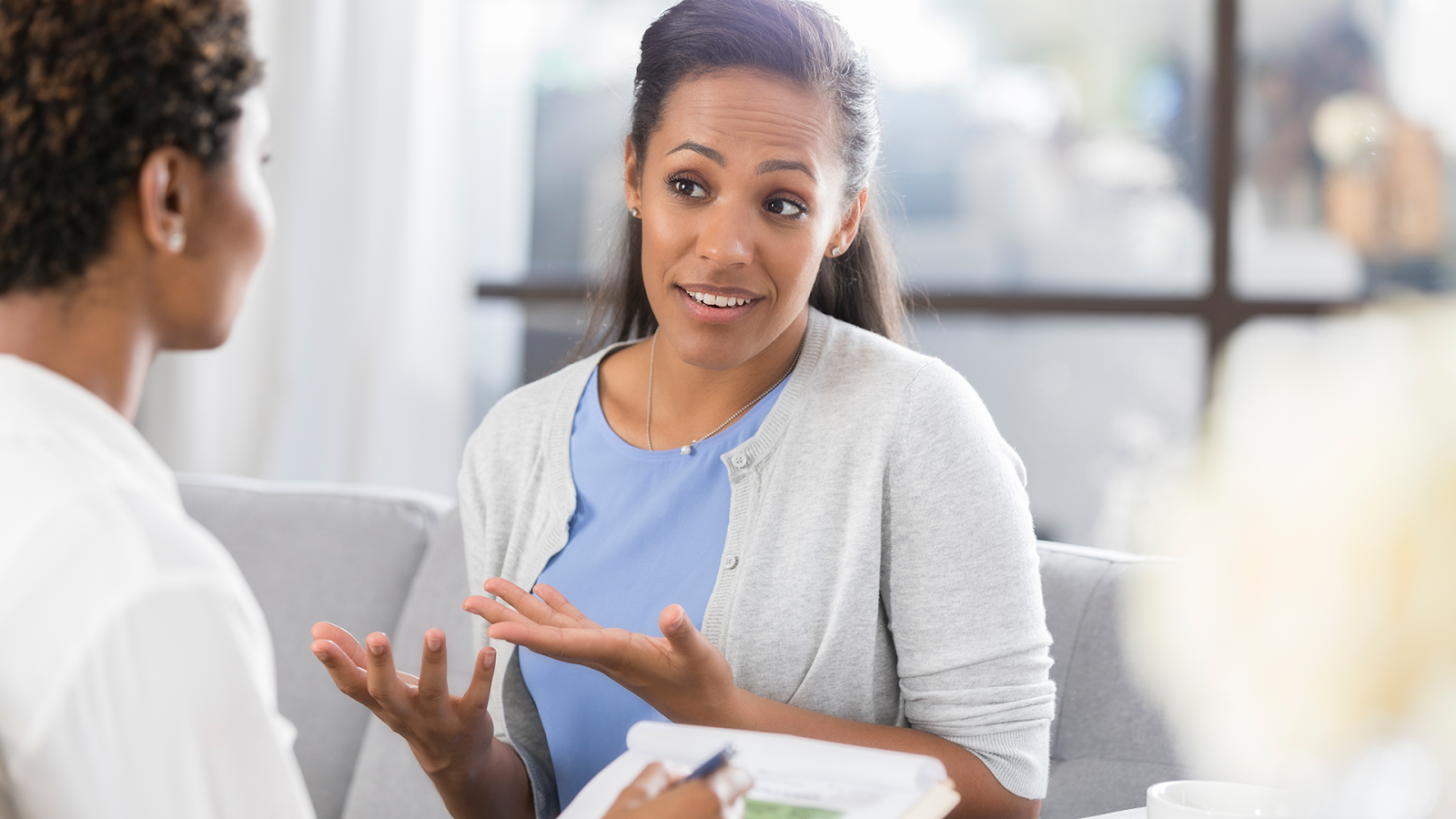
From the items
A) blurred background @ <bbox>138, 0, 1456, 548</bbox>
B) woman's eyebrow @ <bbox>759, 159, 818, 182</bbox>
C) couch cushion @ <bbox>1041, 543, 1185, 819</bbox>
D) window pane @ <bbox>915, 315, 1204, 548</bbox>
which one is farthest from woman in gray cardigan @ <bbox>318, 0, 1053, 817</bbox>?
window pane @ <bbox>915, 315, 1204, 548</bbox>

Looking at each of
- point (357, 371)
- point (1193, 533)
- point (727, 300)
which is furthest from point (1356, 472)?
point (357, 371)

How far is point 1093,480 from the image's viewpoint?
2.90 m

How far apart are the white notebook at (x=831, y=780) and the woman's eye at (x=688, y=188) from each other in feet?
2.02

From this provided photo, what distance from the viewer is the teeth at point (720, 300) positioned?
1217 mm

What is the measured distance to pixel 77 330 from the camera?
0.64 m

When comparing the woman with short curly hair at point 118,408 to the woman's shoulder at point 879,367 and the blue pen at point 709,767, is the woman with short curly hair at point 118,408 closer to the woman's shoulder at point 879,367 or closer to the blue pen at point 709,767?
the blue pen at point 709,767

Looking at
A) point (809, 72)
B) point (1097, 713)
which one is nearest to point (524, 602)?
point (809, 72)

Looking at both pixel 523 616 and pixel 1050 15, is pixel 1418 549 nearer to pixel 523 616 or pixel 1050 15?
pixel 523 616

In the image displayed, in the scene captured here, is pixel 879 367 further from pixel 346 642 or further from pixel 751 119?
pixel 346 642

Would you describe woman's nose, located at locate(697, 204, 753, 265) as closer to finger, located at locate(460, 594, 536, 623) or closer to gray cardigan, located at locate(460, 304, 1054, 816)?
gray cardigan, located at locate(460, 304, 1054, 816)

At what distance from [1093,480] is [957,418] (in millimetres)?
1816

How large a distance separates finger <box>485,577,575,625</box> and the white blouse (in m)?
0.39

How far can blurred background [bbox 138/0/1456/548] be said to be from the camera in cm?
274

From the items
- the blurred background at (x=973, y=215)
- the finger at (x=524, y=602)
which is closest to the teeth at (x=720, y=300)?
the finger at (x=524, y=602)
